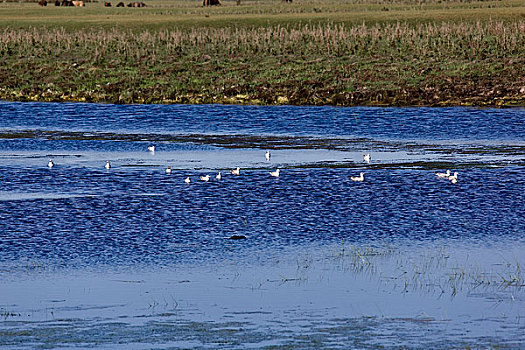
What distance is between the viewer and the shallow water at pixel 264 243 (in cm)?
1182

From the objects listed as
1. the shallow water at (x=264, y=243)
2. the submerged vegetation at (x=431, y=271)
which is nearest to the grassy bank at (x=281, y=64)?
the shallow water at (x=264, y=243)

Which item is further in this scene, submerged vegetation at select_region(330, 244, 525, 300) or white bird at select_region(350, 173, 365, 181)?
white bird at select_region(350, 173, 365, 181)

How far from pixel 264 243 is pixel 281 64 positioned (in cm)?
3688

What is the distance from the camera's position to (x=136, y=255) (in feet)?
53.2

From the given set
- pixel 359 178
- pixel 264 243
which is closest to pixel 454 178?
pixel 359 178

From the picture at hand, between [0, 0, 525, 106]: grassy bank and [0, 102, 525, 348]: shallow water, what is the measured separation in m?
11.5

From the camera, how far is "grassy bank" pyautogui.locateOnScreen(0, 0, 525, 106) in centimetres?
4625

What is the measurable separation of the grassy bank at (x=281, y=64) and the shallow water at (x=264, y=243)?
11534 mm

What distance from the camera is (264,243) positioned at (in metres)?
17.3

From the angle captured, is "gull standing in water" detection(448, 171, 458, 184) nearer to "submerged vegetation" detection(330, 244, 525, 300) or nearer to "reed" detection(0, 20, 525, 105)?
"submerged vegetation" detection(330, 244, 525, 300)

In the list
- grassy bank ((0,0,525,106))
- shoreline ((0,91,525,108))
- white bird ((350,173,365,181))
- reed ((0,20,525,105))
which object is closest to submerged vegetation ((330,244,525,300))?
white bird ((350,173,365,181))

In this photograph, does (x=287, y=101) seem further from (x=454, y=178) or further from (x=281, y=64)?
(x=454, y=178)

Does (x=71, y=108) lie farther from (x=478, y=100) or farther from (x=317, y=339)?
(x=317, y=339)

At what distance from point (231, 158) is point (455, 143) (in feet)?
25.7
